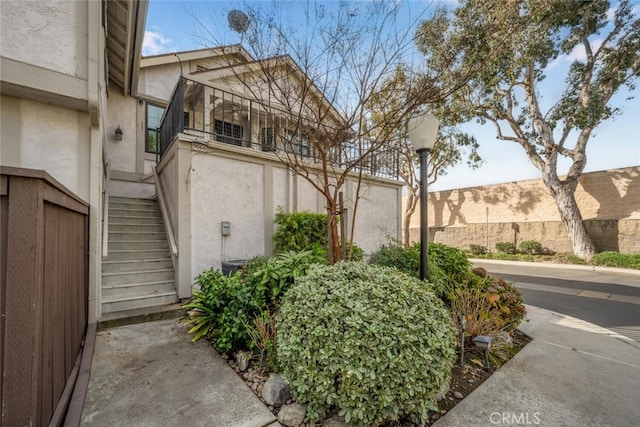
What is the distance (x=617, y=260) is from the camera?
1109 cm

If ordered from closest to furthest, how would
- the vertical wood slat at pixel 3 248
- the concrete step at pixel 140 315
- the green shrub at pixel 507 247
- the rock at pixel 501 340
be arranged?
1. the vertical wood slat at pixel 3 248
2. the rock at pixel 501 340
3. the concrete step at pixel 140 315
4. the green shrub at pixel 507 247

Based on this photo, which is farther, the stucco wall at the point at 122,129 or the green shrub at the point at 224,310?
the stucco wall at the point at 122,129

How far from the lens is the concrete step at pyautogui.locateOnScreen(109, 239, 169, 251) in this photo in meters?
5.50

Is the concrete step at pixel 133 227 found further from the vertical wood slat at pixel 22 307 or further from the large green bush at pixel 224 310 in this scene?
the vertical wood slat at pixel 22 307

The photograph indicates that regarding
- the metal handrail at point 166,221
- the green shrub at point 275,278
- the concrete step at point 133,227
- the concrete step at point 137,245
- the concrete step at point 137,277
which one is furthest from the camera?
the concrete step at point 133,227

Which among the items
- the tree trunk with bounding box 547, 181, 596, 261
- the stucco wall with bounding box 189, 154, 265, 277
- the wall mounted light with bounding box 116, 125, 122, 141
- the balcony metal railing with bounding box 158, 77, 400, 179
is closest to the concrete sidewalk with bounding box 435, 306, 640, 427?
the balcony metal railing with bounding box 158, 77, 400, 179

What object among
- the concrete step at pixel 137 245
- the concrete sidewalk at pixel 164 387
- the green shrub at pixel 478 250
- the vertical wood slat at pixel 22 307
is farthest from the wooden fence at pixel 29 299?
the green shrub at pixel 478 250

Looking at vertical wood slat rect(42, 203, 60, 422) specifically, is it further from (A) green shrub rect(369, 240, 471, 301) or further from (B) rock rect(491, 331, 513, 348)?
(B) rock rect(491, 331, 513, 348)

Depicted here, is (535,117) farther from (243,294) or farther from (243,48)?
(243,294)

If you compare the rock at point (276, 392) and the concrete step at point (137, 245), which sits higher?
the concrete step at point (137, 245)

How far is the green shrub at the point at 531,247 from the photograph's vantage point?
14.7 m

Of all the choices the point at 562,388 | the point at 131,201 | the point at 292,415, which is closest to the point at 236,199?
the point at 131,201

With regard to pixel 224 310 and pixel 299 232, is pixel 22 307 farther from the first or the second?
pixel 299 232

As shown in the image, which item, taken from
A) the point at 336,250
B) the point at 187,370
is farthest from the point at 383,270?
the point at 187,370
